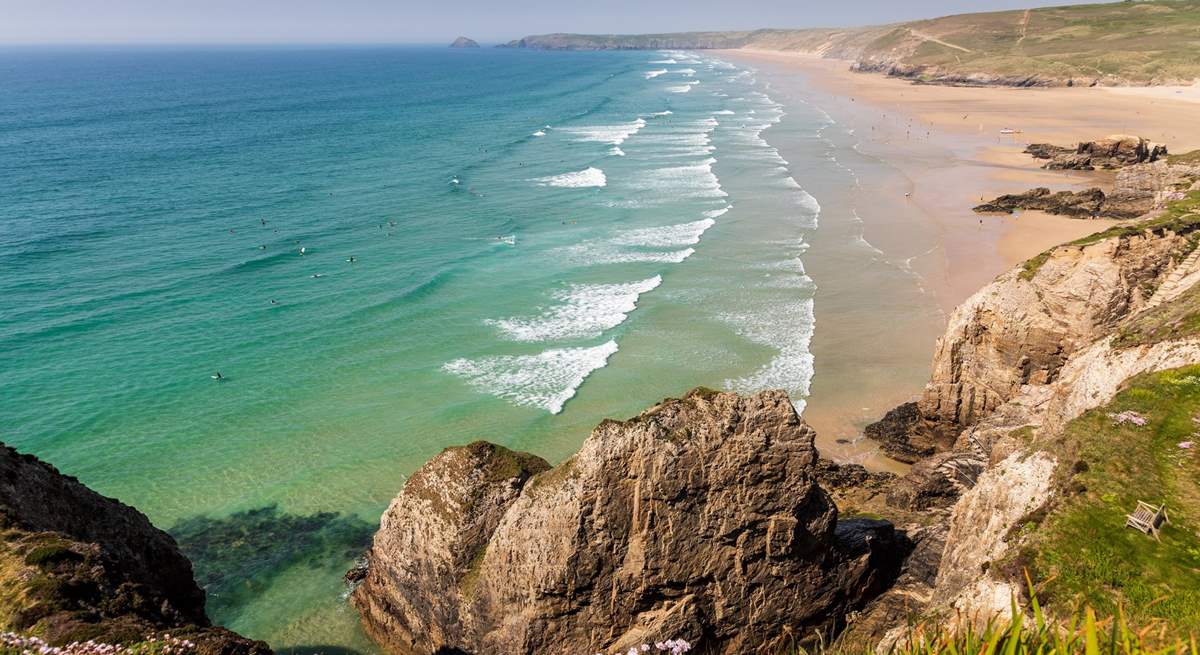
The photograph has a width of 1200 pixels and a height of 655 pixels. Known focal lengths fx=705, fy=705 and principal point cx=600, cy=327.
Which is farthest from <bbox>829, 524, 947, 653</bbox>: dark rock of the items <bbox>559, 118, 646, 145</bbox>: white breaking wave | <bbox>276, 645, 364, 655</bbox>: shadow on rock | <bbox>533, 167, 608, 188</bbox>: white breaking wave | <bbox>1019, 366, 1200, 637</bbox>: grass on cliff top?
<bbox>559, 118, 646, 145</bbox>: white breaking wave

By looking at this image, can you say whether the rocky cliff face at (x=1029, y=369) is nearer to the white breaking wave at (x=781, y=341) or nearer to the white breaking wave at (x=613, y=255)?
the white breaking wave at (x=781, y=341)

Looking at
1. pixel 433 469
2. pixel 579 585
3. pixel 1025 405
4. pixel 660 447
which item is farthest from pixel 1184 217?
pixel 433 469

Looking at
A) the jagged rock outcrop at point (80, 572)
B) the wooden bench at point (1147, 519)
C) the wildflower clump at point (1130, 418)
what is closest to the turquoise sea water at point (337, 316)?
the jagged rock outcrop at point (80, 572)

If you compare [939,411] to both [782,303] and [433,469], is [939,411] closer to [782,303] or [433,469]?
[782,303]

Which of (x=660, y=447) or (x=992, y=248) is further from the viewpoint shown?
(x=992, y=248)

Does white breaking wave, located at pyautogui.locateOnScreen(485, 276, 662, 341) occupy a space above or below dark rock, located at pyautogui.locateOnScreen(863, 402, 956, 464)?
above

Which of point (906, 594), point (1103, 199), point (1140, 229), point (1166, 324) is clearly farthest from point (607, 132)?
point (906, 594)

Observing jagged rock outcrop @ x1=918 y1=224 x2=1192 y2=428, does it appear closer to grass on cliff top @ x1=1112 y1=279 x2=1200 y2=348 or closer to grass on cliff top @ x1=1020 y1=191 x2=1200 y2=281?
grass on cliff top @ x1=1020 y1=191 x2=1200 y2=281
